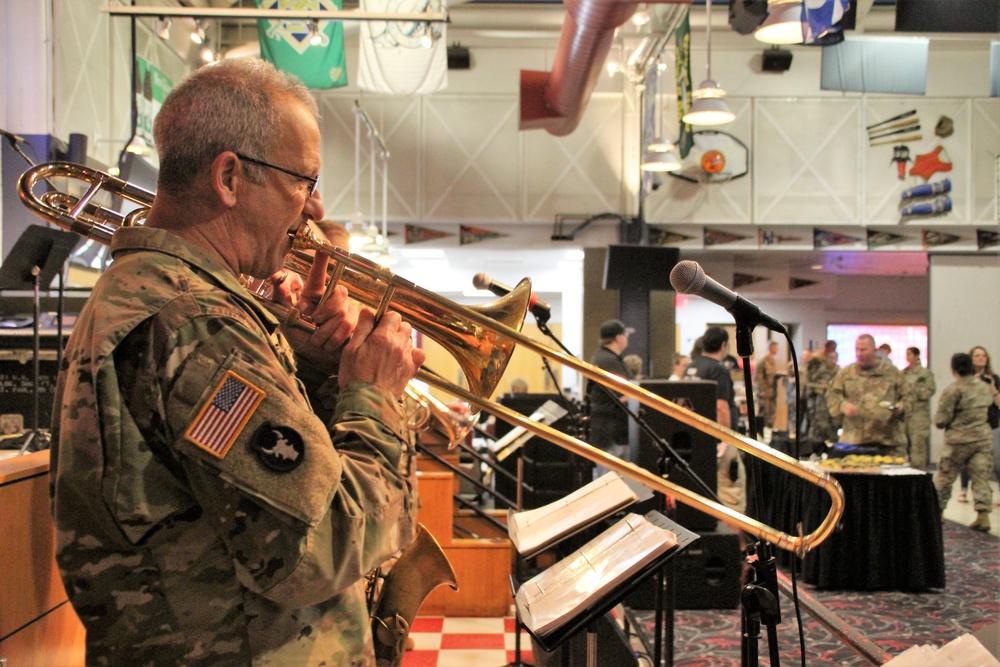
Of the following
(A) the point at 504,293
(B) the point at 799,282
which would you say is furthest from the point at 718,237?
(A) the point at 504,293

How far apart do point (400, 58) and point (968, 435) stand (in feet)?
21.1

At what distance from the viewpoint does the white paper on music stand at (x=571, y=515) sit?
238 cm

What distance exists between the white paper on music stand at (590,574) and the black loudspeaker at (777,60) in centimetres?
1189

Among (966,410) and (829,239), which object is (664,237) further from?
(966,410)

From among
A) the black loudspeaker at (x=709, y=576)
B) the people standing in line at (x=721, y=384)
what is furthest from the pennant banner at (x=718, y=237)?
the black loudspeaker at (x=709, y=576)

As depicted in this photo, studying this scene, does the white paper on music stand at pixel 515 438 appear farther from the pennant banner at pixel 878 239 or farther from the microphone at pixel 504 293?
the pennant banner at pixel 878 239

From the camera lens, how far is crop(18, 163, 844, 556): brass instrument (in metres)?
1.89

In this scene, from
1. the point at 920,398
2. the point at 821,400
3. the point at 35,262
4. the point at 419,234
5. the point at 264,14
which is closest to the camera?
the point at 35,262

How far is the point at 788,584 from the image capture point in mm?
2812

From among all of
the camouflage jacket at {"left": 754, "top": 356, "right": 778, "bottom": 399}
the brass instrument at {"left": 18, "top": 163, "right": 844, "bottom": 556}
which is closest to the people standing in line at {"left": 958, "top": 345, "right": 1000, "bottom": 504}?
the camouflage jacket at {"left": 754, "top": 356, "right": 778, "bottom": 399}

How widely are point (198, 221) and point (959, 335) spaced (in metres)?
13.2

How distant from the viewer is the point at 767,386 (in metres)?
13.2

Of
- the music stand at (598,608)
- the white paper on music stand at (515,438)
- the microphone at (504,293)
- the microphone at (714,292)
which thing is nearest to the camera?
the music stand at (598,608)

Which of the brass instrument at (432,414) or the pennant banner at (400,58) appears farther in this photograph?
the pennant banner at (400,58)
